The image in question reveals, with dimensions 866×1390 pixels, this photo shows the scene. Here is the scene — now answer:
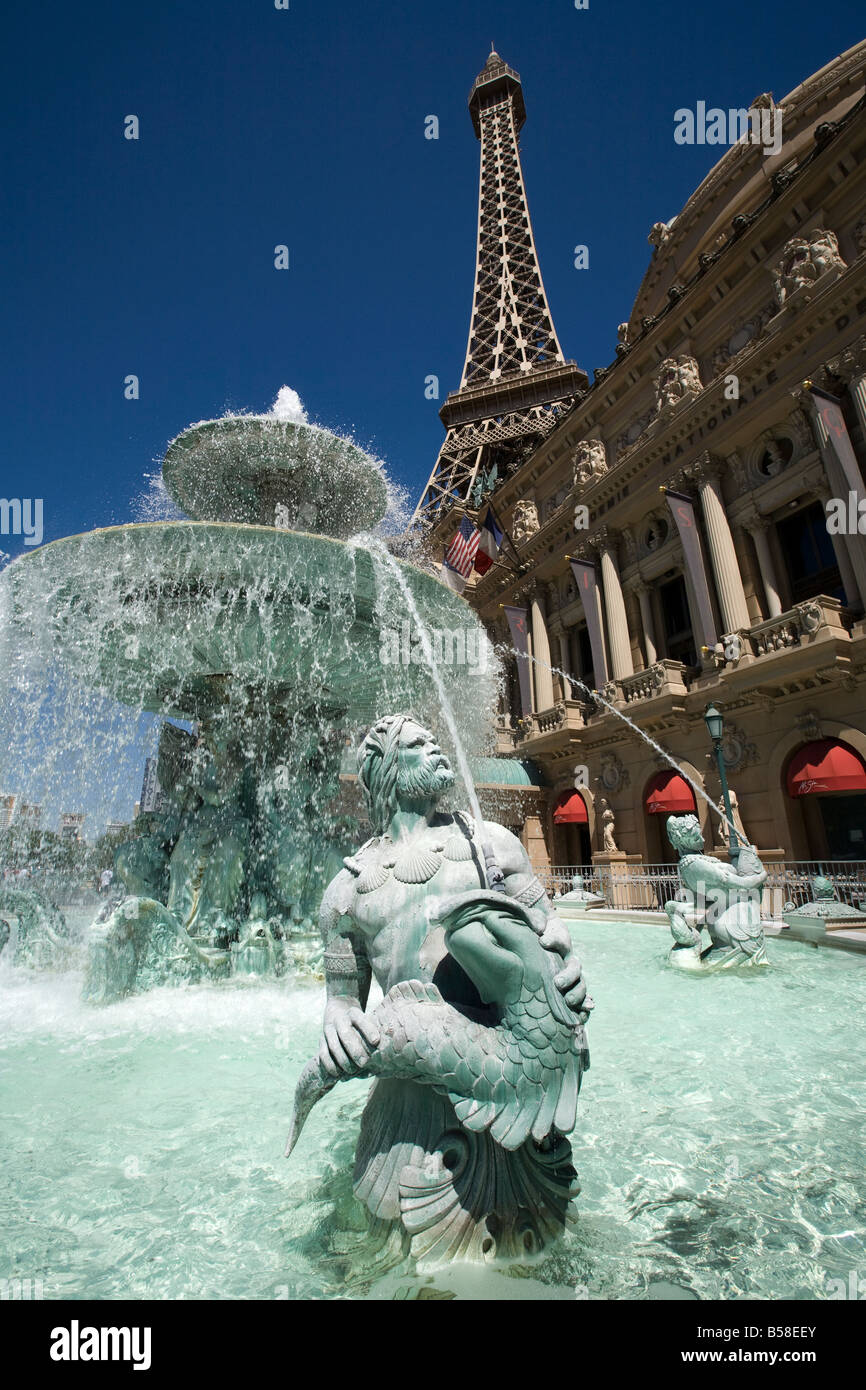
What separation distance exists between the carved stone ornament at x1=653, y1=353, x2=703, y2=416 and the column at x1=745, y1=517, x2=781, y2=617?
4.83 meters

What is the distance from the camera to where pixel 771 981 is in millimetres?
5816

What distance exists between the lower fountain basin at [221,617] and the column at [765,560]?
12227 millimetres

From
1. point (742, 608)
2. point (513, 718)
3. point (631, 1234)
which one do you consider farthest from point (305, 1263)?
point (513, 718)

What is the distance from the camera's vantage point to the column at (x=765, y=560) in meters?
16.8

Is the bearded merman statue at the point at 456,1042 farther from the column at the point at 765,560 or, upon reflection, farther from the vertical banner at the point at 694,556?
the column at the point at 765,560

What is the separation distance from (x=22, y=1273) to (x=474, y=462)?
47.4 metres

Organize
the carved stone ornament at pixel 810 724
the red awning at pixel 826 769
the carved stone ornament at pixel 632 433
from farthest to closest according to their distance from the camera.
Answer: the carved stone ornament at pixel 632 433
the carved stone ornament at pixel 810 724
the red awning at pixel 826 769

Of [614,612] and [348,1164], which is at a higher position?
[614,612]

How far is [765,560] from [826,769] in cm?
636

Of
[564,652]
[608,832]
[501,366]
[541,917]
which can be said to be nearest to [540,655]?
[564,652]

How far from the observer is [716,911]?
663 centimetres

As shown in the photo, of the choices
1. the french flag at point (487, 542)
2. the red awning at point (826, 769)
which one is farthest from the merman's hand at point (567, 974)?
the french flag at point (487, 542)

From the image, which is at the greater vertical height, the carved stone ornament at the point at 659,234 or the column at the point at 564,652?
the carved stone ornament at the point at 659,234

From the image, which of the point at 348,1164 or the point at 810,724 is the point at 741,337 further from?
the point at 348,1164
